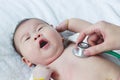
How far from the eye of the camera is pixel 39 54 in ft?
4.36

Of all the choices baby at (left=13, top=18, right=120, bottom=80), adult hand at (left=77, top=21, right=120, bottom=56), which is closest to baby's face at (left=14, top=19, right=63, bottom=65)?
baby at (left=13, top=18, right=120, bottom=80)

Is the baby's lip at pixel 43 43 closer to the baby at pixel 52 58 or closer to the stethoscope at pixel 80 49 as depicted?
the baby at pixel 52 58

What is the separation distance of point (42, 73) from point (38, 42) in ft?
0.45

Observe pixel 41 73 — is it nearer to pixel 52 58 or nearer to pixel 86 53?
pixel 52 58

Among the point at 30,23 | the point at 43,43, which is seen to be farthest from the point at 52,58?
the point at 30,23

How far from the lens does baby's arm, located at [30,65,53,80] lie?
127cm

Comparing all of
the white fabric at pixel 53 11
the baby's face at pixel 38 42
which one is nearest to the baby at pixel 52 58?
the baby's face at pixel 38 42

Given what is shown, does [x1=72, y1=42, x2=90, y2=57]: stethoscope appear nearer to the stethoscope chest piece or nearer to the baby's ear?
the stethoscope chest piece

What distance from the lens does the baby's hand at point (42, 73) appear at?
127 cm

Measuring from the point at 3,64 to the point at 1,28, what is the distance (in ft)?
0.66

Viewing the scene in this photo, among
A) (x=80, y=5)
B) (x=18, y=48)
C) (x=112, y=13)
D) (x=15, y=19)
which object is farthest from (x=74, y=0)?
(x=18, y=48)

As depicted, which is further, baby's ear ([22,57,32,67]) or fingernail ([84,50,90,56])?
baby's ear ([22,57,32,67])

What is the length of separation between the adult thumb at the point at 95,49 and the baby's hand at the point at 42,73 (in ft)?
0.56

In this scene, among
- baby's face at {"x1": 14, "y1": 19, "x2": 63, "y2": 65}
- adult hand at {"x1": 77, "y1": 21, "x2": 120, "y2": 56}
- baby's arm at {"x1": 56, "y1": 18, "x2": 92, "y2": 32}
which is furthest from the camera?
baby's arm at {"x1": 56, "y1": 18, "x2": 92, "y2": 32}
